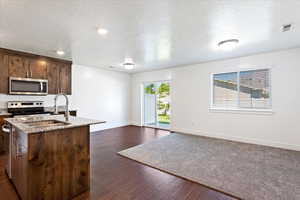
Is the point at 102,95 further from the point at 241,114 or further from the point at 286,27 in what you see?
the point at 286,27

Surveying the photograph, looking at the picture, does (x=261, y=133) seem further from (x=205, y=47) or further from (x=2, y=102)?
(x=2, y=102)

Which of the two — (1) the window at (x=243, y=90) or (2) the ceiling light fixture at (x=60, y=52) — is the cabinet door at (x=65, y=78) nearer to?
(2) the ceiling light fixture at (x=60, y=52)

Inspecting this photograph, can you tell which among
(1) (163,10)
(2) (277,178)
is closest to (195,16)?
(1) (163,10)

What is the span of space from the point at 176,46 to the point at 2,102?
4.62 meters

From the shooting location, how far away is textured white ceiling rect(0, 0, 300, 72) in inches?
72.5

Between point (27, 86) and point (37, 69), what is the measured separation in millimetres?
518

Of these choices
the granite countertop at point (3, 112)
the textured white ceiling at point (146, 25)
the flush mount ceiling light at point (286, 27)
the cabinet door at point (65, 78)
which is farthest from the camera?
the cabinet door at point (65, 78)

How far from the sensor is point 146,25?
233 centimetres

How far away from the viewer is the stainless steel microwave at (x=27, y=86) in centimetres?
346

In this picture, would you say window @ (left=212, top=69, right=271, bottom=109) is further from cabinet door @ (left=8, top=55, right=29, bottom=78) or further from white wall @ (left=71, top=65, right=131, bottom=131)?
cabinet door @ (left=8, top=55, right=29, bottom=78)

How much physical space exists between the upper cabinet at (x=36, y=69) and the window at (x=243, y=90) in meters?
4.82

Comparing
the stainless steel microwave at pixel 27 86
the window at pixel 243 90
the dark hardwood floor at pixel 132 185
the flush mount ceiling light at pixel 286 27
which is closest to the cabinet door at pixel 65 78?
the stainless steel microwave at pixel 27 86

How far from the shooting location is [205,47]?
3.39 m

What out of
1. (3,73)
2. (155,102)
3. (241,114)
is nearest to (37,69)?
(3,73)
